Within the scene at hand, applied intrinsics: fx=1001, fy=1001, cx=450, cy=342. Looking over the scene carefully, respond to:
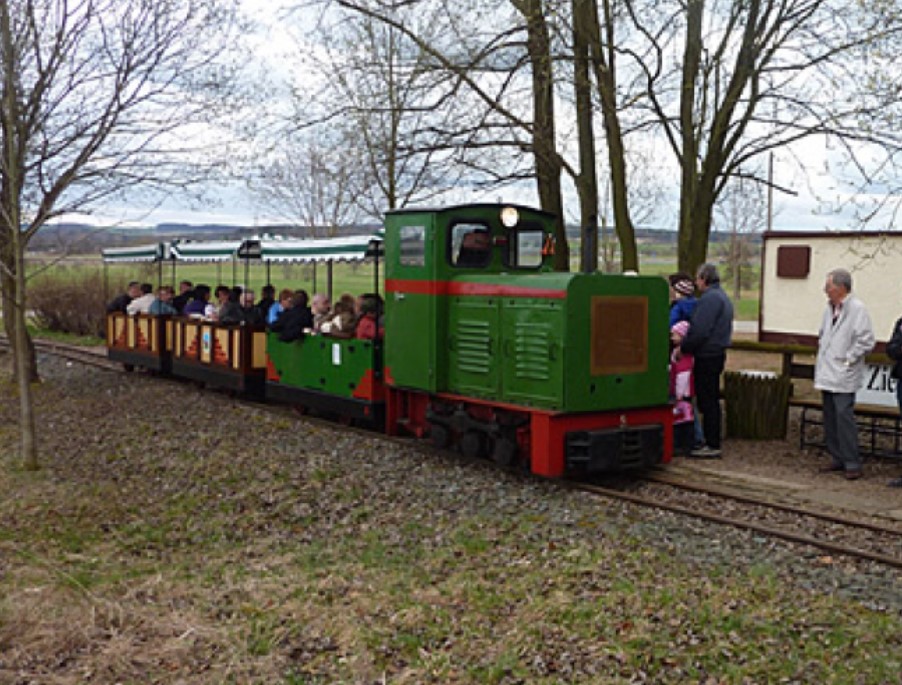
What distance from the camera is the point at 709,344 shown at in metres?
10.5

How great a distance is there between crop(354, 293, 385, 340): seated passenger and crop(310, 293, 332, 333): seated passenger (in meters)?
0.92

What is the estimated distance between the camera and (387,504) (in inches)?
339

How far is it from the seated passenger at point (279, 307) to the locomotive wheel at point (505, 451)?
16.2ft

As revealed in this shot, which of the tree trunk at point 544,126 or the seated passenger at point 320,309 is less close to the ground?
the tree trunk at point 544,126

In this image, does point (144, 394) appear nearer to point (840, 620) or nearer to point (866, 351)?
point (866, 351)

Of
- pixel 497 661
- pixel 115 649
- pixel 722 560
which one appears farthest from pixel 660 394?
pixel 115 649

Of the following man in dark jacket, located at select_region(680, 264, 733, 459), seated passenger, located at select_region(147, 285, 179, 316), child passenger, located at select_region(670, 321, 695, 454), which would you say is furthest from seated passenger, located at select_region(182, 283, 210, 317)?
man in dark jacket, located at select_region(680, 264, 733, 459)

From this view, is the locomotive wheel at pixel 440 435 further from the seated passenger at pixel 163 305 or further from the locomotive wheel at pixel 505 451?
the seated passenger at pixel 163 305

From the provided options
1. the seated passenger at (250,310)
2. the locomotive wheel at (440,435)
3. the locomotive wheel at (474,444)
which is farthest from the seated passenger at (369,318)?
the seated passenger at (250,310)

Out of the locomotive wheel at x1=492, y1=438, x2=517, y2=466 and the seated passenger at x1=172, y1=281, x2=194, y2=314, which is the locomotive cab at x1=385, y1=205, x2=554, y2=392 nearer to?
the locomotive wheel at x1=492, y1=438, x2=517, y2=466

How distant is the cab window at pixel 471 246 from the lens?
1045 cm

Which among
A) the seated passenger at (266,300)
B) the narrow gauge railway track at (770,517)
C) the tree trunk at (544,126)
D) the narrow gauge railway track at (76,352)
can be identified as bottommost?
the narrow gauge railway track at (76,352)

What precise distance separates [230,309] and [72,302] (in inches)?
604

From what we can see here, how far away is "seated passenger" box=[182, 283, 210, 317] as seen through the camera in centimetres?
1729
